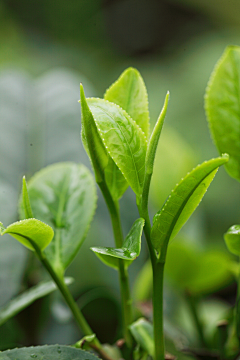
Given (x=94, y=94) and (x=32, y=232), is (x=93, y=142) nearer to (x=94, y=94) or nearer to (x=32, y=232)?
(x=32, y=232)

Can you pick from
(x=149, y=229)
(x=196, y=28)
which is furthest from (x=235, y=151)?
(x=196, y=28)

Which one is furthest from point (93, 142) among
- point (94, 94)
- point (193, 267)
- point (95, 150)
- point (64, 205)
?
point (94, 94)

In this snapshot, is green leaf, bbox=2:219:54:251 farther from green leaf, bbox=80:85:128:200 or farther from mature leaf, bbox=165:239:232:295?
mature leaf, bbox=165:239:232:295

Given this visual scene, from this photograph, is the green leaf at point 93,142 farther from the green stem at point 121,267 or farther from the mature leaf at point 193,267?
the mature leaf at point 193,267

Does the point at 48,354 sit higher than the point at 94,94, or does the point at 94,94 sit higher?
the point at 94,94

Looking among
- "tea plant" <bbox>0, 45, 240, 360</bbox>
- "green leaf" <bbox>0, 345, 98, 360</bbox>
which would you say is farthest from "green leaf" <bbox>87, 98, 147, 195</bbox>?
"green leaf" <bbox>0, 345, 98, 360</bbox>
